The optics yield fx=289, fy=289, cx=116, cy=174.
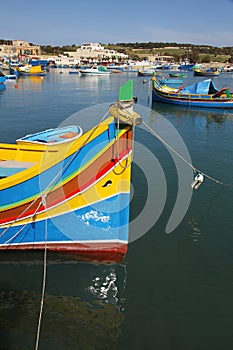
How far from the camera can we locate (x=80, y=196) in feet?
22.5

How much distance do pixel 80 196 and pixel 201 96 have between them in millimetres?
29310

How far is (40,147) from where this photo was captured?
33.4ft

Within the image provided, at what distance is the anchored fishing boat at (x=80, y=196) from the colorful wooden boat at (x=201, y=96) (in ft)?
91.2

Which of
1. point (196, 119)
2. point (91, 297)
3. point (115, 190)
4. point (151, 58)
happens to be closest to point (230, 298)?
point (91, 297)

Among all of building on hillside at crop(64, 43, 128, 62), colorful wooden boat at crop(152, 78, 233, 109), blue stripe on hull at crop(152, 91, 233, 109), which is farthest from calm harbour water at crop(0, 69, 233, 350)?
building on hillside at crop(64, 43, 128, 62)

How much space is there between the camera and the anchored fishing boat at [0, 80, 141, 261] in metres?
6.52

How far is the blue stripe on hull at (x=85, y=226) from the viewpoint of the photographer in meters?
7.01

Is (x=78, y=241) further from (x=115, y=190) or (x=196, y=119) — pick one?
(x=196, y=119)

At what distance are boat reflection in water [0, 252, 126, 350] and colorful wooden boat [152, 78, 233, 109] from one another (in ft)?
93.2

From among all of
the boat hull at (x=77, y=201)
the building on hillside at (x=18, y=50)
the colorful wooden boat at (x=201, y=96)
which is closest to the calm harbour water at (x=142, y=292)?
the boat hull at (x=77, y=201)

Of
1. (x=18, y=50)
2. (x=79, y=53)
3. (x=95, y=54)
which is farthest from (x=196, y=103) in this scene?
(x=18, y=50)

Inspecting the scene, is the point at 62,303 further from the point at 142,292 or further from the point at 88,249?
the point at 142,292

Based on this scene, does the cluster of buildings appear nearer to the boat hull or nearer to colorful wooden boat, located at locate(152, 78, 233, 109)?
colorful wooden boat, located at locate(152, 78, 233, 109)

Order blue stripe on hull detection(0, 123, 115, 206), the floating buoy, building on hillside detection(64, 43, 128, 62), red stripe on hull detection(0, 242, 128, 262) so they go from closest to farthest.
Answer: blue stripe on hull detection(0, 123, 115, 206) < red stripe on hull detection(0, 242, 128, 262) < the floating buoy < building on hillside detection(64, 43, 128, 62)
